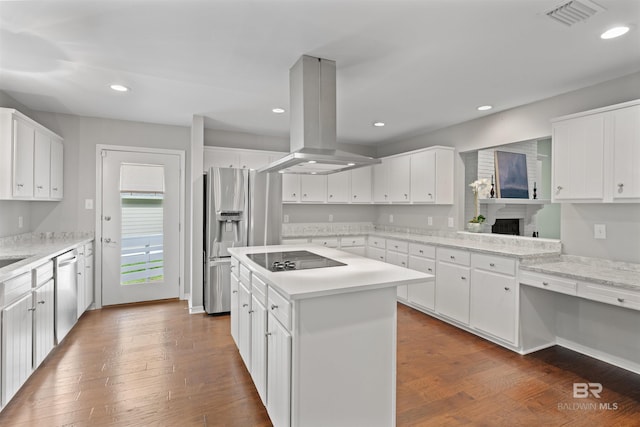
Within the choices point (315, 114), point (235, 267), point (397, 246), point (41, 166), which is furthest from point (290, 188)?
point (41, 166)

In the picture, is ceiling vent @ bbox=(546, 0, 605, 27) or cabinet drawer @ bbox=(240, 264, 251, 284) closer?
ceiling vent @ bbox=(546, 0, 605, 27)

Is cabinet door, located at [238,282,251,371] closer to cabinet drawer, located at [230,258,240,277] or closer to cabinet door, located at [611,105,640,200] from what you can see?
cabinet drawer, located at [230,258,240,277]

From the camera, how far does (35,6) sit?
6.21 ft

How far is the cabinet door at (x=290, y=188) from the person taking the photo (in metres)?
5.17

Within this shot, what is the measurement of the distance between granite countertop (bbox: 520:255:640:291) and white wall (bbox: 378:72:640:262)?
67 mm

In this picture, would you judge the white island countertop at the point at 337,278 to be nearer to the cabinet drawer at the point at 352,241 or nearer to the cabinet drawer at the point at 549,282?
the cabinet drawer at the point at 549,282

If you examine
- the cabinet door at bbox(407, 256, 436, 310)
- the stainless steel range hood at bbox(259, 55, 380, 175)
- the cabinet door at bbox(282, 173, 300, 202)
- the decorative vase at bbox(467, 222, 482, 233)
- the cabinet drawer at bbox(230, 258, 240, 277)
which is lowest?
the cabinet door at bbox(407, 256, 436, 310)

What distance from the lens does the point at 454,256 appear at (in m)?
3.72

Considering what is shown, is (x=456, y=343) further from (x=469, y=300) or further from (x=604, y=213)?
(x=604, y=213)

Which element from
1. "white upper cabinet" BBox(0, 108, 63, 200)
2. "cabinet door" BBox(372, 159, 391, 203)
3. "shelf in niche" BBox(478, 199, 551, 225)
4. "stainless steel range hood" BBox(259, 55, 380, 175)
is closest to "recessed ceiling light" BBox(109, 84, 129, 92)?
"white upper cabinet" BBox(0, 108, 63, 200)

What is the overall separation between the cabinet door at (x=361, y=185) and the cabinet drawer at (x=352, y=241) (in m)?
0.73

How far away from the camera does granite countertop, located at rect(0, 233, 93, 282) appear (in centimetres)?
222

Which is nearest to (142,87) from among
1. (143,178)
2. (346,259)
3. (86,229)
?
(143,178)

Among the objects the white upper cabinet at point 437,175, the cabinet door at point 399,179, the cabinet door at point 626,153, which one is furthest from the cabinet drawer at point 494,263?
the cabinet door at point 399,179
